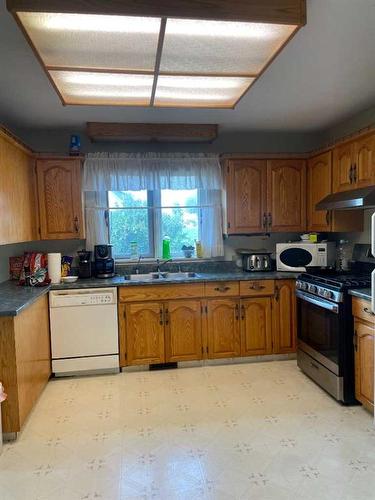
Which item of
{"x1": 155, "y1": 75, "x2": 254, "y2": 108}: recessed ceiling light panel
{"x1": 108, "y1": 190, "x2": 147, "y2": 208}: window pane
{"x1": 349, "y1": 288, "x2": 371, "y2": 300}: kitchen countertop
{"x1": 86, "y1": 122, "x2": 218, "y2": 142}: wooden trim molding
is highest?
{"x1": 86, "y1": 122, "x2": 218, "y2": 142}: wooden trim molding

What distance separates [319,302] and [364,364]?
56 cm

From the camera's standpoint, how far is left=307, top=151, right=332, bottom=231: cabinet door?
11.1 feet

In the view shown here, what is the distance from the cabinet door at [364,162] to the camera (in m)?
2.79

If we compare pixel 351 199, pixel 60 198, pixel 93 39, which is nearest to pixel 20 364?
pixel 60 198

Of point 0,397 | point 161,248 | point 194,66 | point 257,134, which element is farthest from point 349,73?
point 0,397

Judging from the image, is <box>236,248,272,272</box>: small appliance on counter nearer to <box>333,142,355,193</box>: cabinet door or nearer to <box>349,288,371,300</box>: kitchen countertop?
<box>333,142,355,193</box>: cabinet door

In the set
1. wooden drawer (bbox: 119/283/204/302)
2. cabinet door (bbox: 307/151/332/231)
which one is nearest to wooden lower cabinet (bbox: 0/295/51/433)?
wooden drawer (bbox: 119/283/204/302)

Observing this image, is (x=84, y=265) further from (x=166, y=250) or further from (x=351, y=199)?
(x=351, y=199)

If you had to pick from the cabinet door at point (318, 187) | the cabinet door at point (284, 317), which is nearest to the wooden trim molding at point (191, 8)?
the cabinet door at point (318, 187)

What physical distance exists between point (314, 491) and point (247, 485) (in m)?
0.33

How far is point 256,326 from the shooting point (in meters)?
3.44

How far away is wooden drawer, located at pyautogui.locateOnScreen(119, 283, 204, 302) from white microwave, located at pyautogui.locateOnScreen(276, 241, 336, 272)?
3.04 feet

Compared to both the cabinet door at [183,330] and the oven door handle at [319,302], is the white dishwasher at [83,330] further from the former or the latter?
the oven door handle at [319,302]

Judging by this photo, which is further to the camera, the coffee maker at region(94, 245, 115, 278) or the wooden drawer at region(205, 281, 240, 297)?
the coffee maker at region(94, 245, 115, 278)
